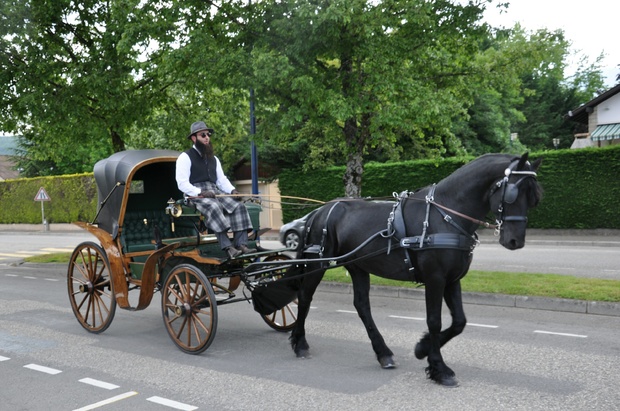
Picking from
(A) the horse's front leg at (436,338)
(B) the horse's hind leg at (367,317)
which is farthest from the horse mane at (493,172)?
(B) the horse's hind leg at (367,317)

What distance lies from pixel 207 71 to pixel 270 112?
182 cm

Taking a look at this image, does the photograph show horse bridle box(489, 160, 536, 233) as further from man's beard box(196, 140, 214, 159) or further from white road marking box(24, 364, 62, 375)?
white road marking box(24, 364, 62, 375)

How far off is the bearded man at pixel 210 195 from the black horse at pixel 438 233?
1086 millimetres

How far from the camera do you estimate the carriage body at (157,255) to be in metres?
6.78

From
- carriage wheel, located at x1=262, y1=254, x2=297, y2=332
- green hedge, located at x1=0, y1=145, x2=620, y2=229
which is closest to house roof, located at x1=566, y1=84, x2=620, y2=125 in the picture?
green hedge, located at x1=0, y1=145, x2=620, y2=229

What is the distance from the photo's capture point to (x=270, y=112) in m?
13.0

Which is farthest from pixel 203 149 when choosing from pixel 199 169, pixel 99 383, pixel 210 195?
pixel 99 383

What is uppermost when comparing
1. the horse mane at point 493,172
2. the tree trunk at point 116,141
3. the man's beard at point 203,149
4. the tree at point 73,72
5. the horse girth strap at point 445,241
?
the tree at point 73,72

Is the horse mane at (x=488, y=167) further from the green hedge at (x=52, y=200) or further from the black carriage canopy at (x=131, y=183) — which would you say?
the green hedge at (x=52, y=200)

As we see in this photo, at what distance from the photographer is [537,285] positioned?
9664mm

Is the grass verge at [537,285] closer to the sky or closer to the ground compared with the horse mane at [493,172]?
closer to the ground

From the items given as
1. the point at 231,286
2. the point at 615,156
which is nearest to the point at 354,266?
the point at 231,286

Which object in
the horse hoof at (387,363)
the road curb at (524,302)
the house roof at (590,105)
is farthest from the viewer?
the house roof at (590,105)

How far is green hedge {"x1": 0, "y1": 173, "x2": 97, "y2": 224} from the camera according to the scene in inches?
1443
